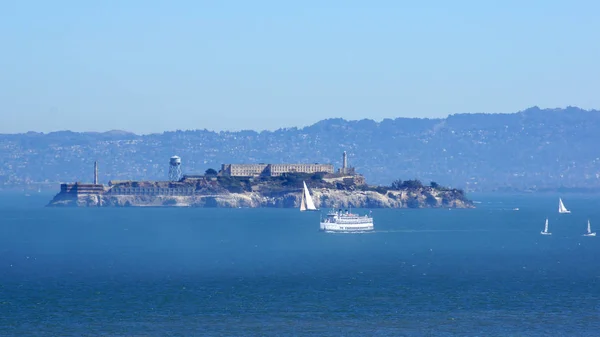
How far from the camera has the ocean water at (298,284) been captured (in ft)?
208

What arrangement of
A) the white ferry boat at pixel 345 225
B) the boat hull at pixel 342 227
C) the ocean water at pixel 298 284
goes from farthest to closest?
the white ferry boat at pixel 345 225
the boat hull at pixel 342 227
the ocean water at pixel 298 284

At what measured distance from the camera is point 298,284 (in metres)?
82.2

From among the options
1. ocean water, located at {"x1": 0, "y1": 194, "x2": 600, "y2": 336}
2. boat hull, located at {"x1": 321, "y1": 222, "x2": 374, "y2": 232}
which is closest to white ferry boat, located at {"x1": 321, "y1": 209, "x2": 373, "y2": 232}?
boat hull, located at {"x1": 321, "y1": 222, "x2": 374, "y2": 232}

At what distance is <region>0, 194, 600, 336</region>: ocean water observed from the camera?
208ft

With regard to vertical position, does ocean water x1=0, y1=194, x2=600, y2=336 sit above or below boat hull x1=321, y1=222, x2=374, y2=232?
below

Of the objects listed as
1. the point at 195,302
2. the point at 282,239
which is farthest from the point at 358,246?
the point at 195,302

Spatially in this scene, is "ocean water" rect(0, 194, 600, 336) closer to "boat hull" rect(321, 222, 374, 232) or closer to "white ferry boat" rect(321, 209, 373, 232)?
"boat hull" rect(321, 222, 374, 232)

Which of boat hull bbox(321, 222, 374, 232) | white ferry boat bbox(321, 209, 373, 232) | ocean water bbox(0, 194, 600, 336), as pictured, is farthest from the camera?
white ferry boat bbox(321, 209, 373, 232)

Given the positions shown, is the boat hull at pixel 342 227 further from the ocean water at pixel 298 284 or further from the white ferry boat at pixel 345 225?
the ocean water at pixel 298 284

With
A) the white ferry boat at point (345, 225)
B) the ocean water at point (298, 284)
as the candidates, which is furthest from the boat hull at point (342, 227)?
the ocean water at point (298, 284)

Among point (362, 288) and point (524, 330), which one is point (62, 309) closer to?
point (362, 288)

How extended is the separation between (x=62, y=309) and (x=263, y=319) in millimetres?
12355

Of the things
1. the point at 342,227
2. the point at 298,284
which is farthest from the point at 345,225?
the point at 298,284

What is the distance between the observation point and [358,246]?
123m
